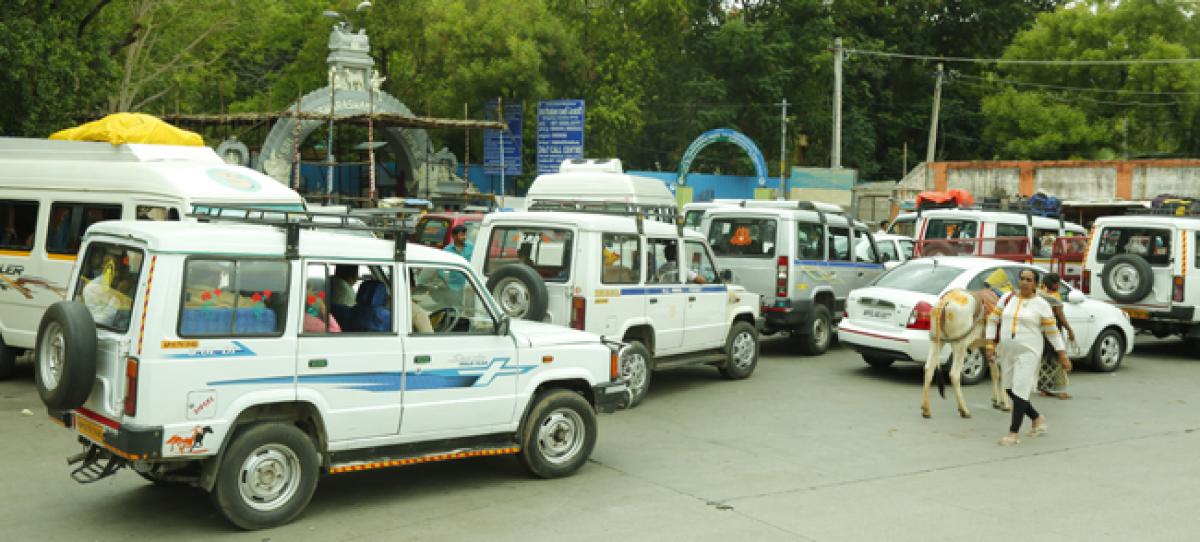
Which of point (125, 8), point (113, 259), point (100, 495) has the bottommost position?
point (100, 495)

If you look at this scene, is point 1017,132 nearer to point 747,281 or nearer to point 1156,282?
point 1156,282

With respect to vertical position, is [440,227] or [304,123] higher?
[304,123]

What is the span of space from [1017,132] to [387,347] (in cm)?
4374

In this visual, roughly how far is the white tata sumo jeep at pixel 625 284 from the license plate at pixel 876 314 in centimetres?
150

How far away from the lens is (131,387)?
6.07m

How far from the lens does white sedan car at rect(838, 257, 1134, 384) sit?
12.9 m

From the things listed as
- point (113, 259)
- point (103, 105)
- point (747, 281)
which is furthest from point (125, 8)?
point (113, 259)

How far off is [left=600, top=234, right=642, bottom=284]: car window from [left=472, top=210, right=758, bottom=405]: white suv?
0.01 meters

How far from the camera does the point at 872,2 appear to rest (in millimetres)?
47375

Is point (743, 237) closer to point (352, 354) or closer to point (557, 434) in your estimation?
point (557, 434)

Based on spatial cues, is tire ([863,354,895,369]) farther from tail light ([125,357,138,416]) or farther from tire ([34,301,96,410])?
tire ([34,301,96,410])

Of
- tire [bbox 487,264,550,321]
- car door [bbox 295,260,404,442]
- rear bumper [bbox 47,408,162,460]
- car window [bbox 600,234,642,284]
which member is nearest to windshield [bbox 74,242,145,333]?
rear bumper [bbox 47,408,162,460]

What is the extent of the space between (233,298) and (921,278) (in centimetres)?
953

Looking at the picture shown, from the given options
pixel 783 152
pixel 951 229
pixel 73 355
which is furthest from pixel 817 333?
pixel 783 152
